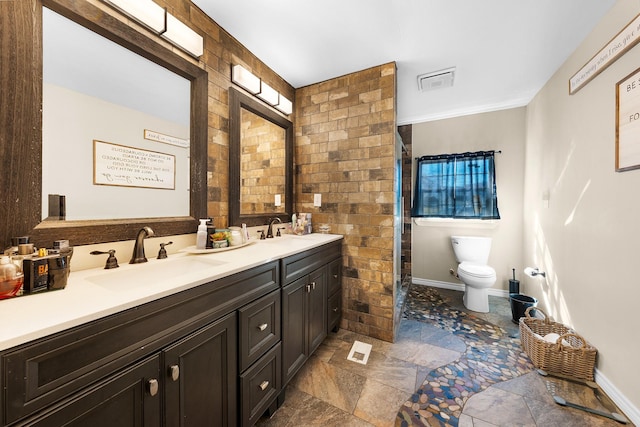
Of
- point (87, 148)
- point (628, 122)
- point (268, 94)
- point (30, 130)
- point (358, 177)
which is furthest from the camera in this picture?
point (358, 177)

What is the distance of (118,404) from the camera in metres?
0.71

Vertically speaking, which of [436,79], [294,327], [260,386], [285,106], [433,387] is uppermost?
[436,79]

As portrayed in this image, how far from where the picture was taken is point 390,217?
6.86 feet

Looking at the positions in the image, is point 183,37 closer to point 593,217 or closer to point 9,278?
point 9,278

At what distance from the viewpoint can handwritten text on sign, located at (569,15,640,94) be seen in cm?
133

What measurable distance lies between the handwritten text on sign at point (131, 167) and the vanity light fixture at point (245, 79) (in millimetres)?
798

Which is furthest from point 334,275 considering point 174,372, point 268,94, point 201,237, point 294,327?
point 268,94

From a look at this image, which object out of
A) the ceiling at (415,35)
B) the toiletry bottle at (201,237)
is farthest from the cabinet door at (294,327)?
the ceiling at (415,35)

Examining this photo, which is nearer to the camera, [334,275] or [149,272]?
[149,272]

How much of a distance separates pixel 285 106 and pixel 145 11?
1182 mm

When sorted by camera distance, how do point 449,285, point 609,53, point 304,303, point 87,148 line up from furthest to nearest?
1. point 449,285
2. point 304,303
3. point 609,53
4. point 87,148

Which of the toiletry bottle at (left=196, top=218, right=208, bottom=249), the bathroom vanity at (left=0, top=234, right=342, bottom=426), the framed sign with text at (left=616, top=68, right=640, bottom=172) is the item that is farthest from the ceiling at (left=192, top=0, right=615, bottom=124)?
the bathroom vanity at (left=0, top=234, right=342, bottom=426)

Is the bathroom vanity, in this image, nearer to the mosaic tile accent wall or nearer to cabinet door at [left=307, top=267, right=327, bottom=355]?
cabinet door at [left=307, top=267, right=327, bottom=355]

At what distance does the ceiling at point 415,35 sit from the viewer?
151 centimetres
